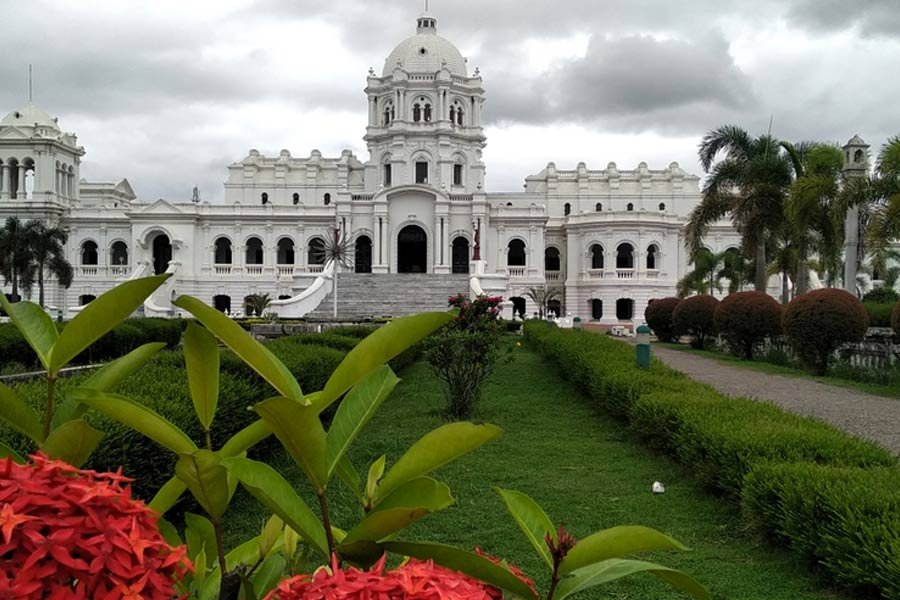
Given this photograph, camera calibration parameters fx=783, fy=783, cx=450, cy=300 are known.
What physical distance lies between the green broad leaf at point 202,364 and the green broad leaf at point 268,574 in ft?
1.10

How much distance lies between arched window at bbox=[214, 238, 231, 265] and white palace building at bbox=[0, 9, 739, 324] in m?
0.08

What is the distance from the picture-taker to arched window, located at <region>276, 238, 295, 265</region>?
163ft

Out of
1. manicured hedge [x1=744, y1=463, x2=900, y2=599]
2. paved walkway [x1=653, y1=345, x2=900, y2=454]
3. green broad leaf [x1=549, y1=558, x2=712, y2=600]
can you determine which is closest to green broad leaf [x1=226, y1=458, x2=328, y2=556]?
green broad leaf [x1=549, y1=558, x2=712, y2=600]

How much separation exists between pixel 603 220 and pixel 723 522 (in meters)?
44.4

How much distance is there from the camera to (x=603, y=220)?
49094 millimetres

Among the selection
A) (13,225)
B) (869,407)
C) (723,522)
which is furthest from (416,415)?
(13,225)

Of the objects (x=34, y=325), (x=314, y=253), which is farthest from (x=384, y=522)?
(x=314, y=253)

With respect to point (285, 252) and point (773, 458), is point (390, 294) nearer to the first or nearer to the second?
point (285, 252)

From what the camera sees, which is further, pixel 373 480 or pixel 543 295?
pixel 543 295

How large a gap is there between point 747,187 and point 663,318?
5963 millimetres

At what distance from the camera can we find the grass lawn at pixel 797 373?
1389cm

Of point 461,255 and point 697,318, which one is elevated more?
point 461,255

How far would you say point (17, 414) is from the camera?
1.74 m

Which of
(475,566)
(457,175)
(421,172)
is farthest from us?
(457,175)
